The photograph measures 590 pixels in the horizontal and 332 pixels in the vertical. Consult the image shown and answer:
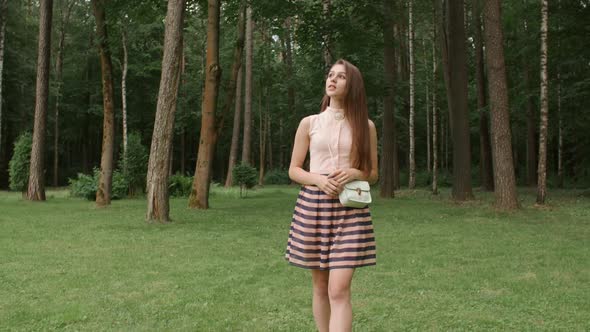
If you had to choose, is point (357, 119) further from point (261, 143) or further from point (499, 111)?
point (261, 143)

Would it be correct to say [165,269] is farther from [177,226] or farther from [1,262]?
[177,226]

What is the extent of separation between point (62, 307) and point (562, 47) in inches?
870

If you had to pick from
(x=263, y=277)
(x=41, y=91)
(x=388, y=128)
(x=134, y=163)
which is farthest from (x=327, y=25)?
(x=263, y=277)

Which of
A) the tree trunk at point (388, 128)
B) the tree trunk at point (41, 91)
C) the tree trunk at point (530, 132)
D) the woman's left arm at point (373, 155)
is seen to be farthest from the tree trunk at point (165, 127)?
the tree trunk at point (530, 132)

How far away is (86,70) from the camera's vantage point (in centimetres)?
4225

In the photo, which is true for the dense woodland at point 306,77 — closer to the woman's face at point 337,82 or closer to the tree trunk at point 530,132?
the tree trunk at point 530,132

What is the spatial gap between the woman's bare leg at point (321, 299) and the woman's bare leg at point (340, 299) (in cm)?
24

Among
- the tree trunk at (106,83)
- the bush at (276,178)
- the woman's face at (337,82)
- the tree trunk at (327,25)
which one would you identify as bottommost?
the bush at (276,178)

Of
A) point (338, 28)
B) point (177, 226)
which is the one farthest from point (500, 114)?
point (177, 226)

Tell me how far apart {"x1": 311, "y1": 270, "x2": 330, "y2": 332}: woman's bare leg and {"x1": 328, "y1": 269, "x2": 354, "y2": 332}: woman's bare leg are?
24 centimetres

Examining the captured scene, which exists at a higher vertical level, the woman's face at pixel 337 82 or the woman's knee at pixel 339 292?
the woman's face at pixel 337 82

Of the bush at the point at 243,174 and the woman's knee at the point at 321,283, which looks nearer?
the woman's knee at the point at 321,283

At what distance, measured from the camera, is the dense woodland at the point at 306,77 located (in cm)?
1627

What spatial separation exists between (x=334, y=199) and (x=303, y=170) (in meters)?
0.31
